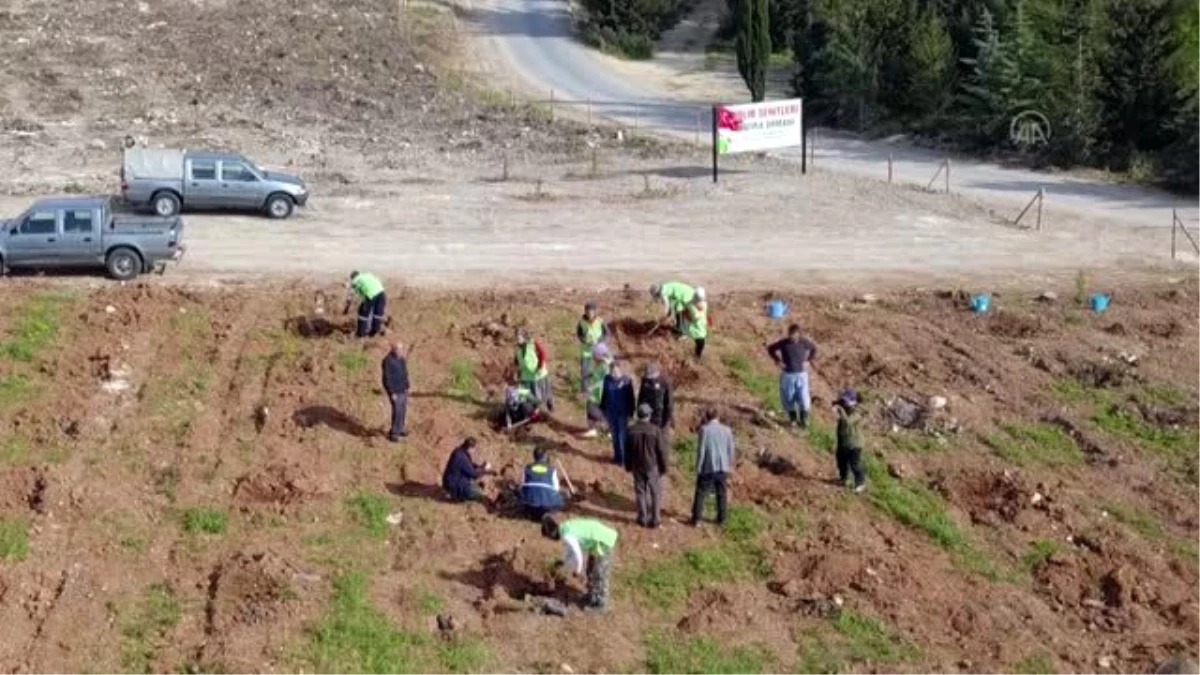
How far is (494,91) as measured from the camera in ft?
163

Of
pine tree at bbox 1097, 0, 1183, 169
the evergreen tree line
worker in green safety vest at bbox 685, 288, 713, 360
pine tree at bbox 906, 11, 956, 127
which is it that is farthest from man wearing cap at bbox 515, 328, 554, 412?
pine tree at bbox 906, 11, 956, 127

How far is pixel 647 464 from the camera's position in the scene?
18.2 m

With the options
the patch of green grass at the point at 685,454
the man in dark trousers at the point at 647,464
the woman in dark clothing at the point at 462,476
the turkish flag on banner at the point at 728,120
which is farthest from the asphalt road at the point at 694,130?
the woman in dark clothing at the point at 462,476

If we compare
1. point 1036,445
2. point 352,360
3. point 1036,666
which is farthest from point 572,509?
point 1036,445

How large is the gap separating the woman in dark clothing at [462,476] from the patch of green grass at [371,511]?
817mm

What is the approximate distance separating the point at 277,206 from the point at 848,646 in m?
19.8

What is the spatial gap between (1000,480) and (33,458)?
40.8 feet

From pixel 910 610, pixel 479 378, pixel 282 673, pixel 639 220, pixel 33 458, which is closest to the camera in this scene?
pixel 282 673

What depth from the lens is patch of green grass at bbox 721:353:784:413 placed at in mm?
22981

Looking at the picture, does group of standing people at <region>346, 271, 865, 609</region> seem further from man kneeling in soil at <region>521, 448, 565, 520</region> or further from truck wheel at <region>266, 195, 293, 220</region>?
truck wheel at <region>266, 195, 293, 220</region>

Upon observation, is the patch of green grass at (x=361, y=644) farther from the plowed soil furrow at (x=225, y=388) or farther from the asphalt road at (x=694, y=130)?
the asphalt road at (x=694, y=130)

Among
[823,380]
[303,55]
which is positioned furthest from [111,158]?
[823,380]

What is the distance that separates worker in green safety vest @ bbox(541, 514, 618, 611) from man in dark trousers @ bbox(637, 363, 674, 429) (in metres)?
2.93

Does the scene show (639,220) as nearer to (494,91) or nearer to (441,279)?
(441,279)
